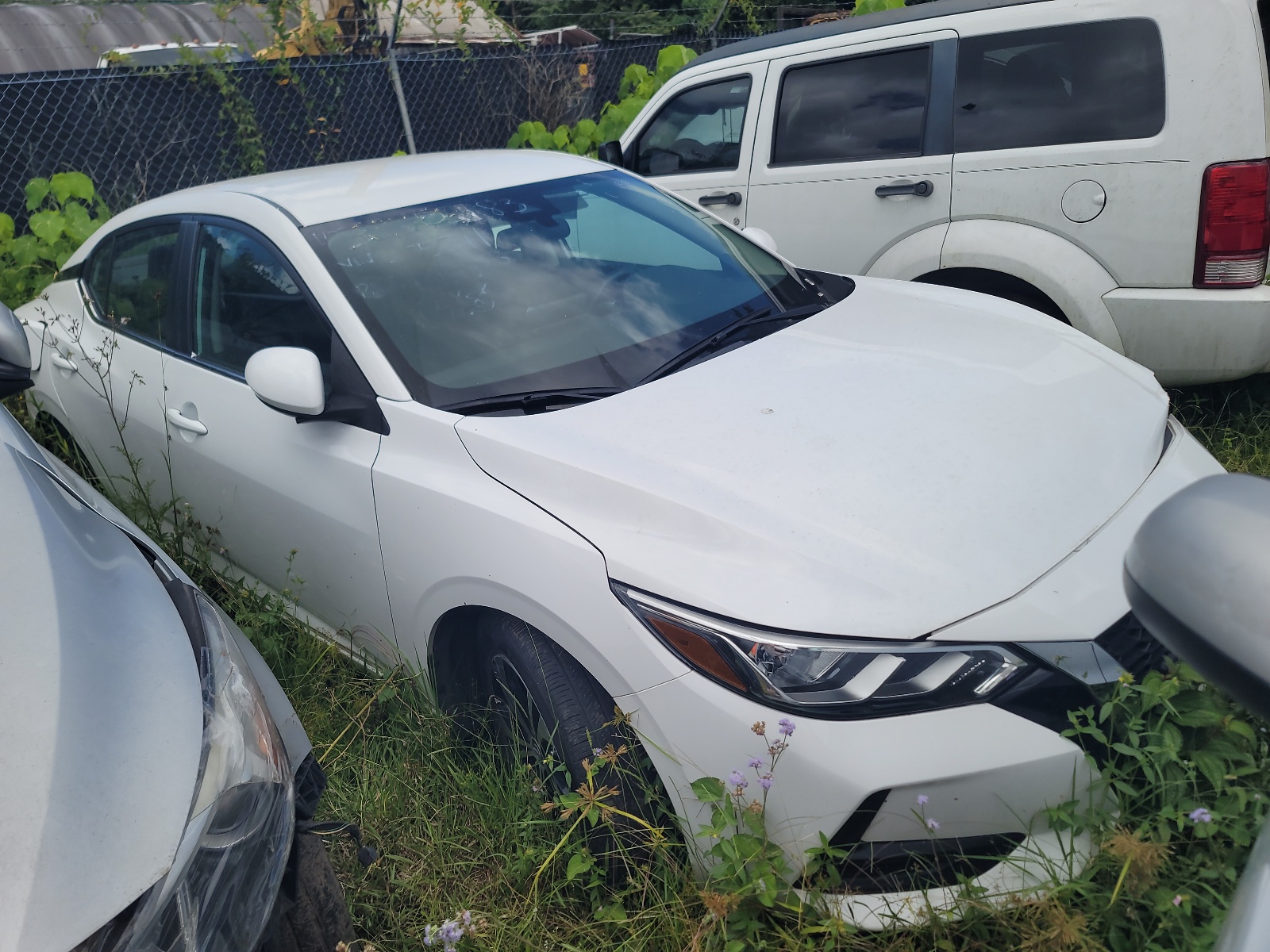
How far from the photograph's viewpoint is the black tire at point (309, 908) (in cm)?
166

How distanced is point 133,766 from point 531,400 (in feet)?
4.25

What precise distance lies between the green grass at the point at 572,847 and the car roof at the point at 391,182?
48.4 inches

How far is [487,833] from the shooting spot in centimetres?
228

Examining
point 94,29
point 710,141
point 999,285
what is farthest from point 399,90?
point 94,29

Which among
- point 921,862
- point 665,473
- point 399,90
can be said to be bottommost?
point 921,862

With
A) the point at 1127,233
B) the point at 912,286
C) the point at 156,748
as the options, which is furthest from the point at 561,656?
the point at 1127,233

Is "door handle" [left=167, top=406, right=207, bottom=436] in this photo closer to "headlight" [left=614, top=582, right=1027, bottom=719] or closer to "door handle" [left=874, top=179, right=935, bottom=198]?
"headlight" [left=614, top=582, right=1027, bottom=719]

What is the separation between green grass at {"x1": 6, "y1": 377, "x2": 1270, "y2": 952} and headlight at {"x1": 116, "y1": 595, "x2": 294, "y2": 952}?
55 centimetres

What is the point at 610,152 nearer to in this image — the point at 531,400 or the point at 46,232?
the point at 531,400

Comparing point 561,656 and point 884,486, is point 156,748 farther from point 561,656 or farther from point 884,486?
point 884,486

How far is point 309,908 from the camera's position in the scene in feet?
5.71

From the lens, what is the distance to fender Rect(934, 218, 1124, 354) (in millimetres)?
3824

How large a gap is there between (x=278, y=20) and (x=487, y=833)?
866cm

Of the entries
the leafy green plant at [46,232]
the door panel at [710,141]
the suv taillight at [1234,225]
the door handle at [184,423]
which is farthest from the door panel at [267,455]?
the leafy green plant at [46,232]
